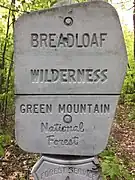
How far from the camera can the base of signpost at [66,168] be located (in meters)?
2.90

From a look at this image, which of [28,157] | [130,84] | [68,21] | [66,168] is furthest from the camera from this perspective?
[130,84]

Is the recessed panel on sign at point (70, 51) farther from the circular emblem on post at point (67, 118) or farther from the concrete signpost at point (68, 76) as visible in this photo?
the circular emblem on post at point (67, 118)

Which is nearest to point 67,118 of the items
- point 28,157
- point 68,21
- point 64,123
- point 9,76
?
point 64,123

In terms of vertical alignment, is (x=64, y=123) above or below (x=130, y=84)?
above

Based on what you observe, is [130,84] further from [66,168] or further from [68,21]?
[68,21]

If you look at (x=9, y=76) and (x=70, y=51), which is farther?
(x=9, y=76)

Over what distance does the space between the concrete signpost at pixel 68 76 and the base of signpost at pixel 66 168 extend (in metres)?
0.10

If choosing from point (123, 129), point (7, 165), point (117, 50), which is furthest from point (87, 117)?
point (123, 129)

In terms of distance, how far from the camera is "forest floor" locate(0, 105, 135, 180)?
18.0 ft

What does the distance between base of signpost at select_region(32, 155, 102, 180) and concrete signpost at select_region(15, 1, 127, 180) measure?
0.10 metres

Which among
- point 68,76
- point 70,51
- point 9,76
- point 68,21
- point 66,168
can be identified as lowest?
point 66,168

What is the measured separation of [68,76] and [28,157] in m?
3.58

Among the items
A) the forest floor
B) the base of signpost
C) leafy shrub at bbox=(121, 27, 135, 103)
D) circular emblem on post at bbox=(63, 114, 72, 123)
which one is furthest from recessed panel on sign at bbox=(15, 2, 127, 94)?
leafy shrub at bbox=(121, 27, 135, 103)

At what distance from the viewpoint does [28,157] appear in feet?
20.0
